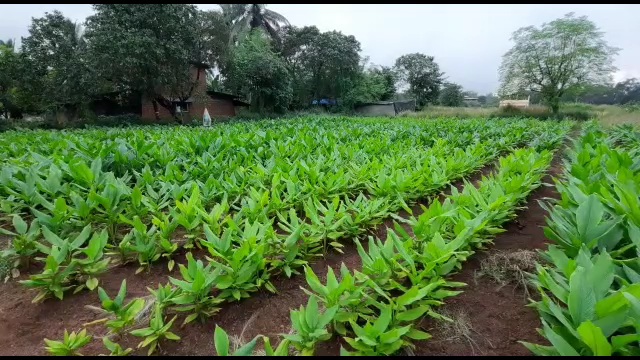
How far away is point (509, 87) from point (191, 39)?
94.5 ft

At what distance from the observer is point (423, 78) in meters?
46.4

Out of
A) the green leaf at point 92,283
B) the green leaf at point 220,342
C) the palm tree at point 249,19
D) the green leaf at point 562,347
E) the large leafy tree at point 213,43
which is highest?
the palm tree at point 249,19

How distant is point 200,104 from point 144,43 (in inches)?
338

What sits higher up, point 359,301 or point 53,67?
point 53,67

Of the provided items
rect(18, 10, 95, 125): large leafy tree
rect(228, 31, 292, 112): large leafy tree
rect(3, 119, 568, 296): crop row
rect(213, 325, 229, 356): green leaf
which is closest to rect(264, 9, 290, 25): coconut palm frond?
rect(228, 31, 292, 112): large leafy tree

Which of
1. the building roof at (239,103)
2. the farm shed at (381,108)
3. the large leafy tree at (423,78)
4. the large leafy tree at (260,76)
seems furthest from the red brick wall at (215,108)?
the large leafy tree at (423,78)

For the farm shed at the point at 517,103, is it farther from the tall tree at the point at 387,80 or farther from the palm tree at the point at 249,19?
the palm tree at the point at 249,19

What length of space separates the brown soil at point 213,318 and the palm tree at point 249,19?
34.1m

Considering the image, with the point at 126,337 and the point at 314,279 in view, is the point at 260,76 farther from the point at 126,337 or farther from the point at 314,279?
the point at 314,279

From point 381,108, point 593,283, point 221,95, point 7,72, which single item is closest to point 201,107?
point 221,95

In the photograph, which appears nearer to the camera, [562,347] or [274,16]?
[562,347]

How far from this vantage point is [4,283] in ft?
7.19

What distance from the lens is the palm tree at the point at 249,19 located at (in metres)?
33.7

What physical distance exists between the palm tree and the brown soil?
3413cm
